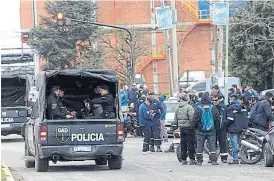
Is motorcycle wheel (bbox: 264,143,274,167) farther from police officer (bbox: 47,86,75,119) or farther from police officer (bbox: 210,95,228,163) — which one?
police officer (bbox: 47,86,75,119)

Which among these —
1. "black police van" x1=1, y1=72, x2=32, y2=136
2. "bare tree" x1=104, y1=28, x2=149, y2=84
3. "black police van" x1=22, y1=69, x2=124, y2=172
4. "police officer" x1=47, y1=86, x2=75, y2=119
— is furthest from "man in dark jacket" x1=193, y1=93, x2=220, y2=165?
"bare tree" x1=104, y1=28, x2=149, y2=84

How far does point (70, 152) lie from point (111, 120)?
1226 mm

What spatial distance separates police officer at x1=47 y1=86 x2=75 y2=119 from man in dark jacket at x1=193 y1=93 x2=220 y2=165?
3119 millimetres

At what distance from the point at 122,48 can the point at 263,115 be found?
3725 centimetres

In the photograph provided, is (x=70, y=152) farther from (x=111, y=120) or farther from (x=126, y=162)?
(x=126, y=162)

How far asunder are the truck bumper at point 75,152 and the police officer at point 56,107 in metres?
0.94

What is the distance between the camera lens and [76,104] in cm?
2011

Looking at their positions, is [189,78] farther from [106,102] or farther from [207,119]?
[106,102]

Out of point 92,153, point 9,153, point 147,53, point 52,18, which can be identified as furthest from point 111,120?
point 147,53

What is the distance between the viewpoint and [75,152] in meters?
17.8

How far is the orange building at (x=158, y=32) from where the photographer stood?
63.6 metres

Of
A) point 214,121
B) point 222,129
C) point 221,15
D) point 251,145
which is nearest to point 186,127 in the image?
point 214,121

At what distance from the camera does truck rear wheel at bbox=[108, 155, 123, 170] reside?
60.4 ft

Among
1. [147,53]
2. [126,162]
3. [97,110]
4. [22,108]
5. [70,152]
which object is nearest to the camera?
[70,152]
